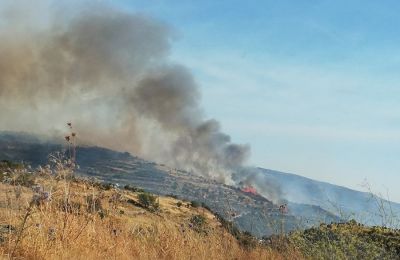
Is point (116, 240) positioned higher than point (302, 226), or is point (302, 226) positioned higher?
point (302, 226)

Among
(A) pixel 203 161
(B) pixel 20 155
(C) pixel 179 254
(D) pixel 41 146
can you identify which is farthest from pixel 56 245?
(D) pixel 41 146

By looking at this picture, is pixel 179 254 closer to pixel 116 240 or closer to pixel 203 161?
pixel 116 240

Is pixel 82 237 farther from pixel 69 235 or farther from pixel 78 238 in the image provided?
pixel 69 235

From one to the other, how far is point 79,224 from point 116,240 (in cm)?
56

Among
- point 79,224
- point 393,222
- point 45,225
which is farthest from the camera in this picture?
point 393,222

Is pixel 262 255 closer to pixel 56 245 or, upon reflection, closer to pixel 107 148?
pixel 56 245

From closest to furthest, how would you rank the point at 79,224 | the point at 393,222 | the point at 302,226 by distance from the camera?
the point at 79,224 < the point at 393,222 < the point at 302,226

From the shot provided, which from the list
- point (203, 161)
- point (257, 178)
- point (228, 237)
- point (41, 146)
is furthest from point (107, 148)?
point (228, 237)

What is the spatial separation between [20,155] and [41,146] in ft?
84.5

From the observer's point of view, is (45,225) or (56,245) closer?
(56,245)

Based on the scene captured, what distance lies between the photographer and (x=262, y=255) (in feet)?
28.0

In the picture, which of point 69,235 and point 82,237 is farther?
point 82,237

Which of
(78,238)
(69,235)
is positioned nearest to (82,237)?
(78,238)

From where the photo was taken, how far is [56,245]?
607cm
